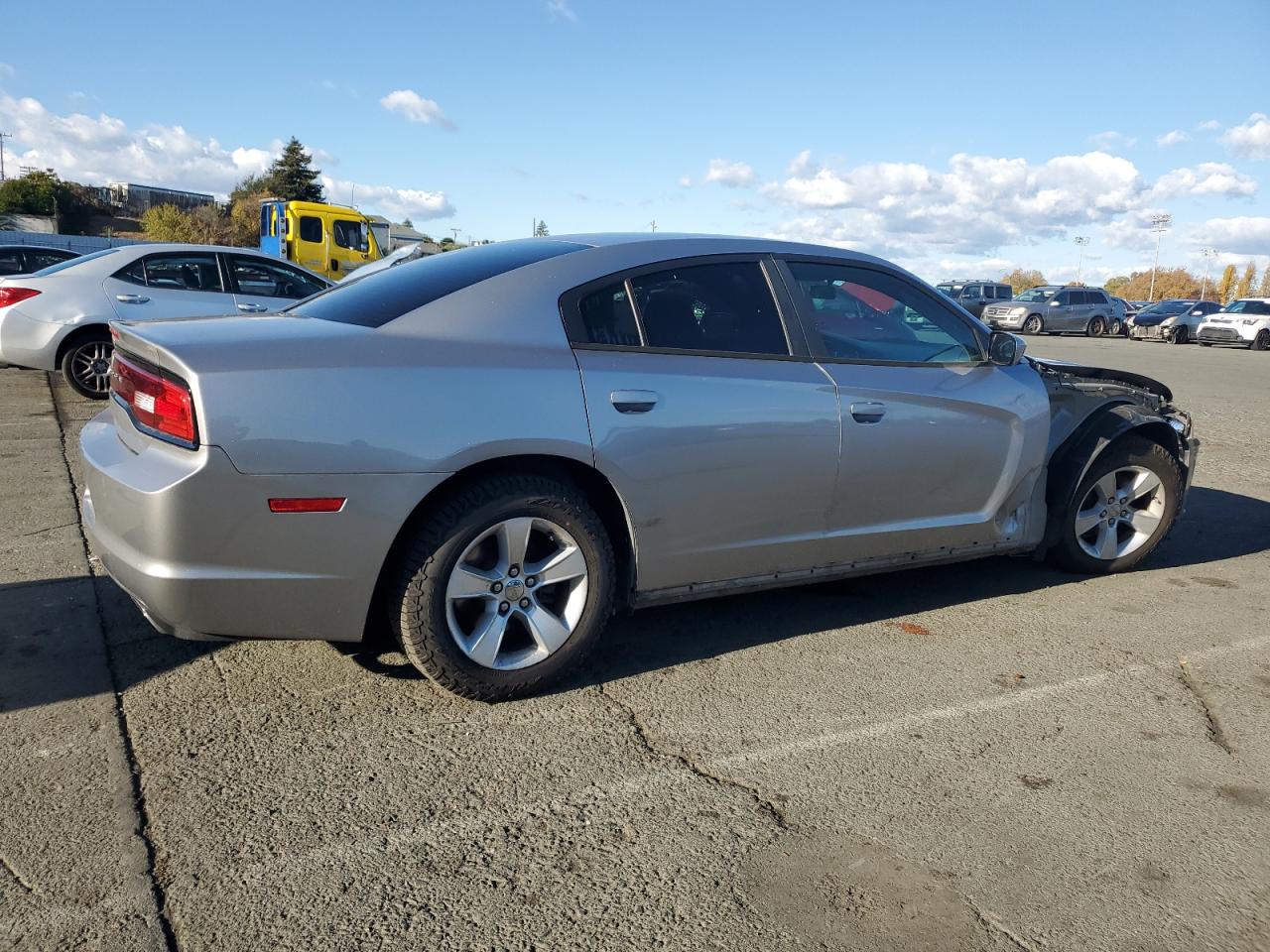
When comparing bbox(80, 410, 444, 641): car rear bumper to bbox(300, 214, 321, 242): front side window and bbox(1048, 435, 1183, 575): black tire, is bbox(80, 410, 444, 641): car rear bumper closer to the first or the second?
bbox(1048, 435, 1183, 575): black tire

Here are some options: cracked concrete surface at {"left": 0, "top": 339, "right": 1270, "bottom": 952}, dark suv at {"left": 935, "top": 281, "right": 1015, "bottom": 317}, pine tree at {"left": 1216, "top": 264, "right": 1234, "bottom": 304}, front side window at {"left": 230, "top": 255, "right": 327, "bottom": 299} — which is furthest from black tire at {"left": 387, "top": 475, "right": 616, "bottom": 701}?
pine tree at {"left": 1216, "top": 264, "right": 1234, "bottom": 304}

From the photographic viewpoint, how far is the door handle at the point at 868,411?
160 inches

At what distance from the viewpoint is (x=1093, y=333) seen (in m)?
37.5

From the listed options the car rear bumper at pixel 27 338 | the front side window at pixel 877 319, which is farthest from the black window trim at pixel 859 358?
the car rear bumper at pixel 27 338

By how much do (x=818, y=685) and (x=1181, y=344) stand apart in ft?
119

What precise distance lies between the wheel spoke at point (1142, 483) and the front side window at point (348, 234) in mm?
20169

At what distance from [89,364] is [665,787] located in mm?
8705

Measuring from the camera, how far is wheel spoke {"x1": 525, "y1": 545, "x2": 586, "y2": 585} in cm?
347

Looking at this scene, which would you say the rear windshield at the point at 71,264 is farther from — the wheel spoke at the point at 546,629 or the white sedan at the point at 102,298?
the wheel spoke at the point at 546,629

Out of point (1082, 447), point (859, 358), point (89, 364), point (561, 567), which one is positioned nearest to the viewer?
point (561, 567)

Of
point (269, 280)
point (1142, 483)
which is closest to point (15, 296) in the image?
point (269, 280)

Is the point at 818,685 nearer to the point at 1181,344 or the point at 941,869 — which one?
the point at 941,869

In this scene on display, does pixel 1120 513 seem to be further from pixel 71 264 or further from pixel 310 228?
pixel 310 228

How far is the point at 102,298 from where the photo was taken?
957cm
